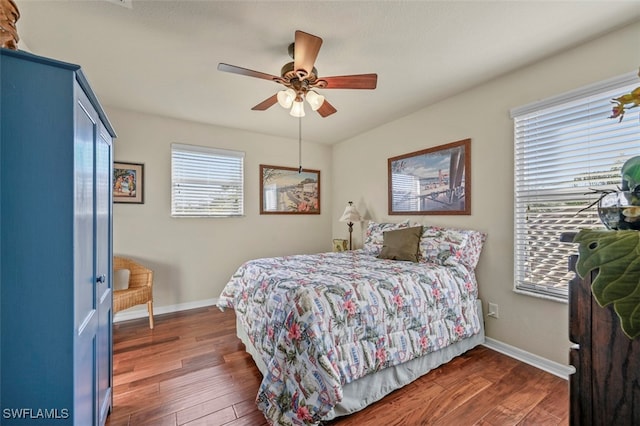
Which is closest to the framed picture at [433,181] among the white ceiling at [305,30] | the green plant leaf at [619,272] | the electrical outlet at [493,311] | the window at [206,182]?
the white ceiling at [305,30]

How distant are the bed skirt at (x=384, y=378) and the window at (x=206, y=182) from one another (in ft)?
6.41

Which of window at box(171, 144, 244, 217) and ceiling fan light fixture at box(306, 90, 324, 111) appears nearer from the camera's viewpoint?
ceiling fan light fixture at box(306, 90, 324, 111)

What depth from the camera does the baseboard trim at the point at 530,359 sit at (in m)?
2.01

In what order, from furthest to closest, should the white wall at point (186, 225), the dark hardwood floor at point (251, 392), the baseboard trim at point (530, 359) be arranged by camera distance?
the white wall at point (186, 225) → the baseboard trim at point (530, 359) → the dark hardwood floor at point (251, 392)

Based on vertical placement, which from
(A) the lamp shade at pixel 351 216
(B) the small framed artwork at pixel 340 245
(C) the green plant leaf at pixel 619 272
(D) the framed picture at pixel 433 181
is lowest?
(B) the small framed artwork at pixel 340 245

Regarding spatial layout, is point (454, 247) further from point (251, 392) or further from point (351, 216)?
point (251, 392)

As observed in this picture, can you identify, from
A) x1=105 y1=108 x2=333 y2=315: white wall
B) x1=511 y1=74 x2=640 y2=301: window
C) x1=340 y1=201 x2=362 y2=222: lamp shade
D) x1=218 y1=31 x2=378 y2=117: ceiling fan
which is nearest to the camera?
x1=218 y1=31 x2=378 y2=117: ceiling fan

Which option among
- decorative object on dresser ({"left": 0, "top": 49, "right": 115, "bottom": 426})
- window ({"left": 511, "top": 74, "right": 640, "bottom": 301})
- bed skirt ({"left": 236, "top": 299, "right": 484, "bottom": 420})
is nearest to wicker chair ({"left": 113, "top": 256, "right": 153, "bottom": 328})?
bed skirt ({"left": 236, "top": 299, "right": 484, "bottom": 420})

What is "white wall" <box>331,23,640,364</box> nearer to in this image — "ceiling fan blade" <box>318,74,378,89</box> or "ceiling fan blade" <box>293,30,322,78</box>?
"ceiling fan blade" <box>318,74,378,89</box>

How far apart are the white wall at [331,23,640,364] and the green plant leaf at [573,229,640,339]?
2.05m

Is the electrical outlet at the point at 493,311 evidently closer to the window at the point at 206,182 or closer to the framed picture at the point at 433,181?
the framed picture at the point at 433,181

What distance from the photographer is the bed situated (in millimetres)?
1501

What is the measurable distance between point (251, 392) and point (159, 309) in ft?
7.06

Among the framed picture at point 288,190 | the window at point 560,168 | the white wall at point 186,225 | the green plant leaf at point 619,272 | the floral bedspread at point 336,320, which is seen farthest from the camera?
the framed picture at point 288,190
